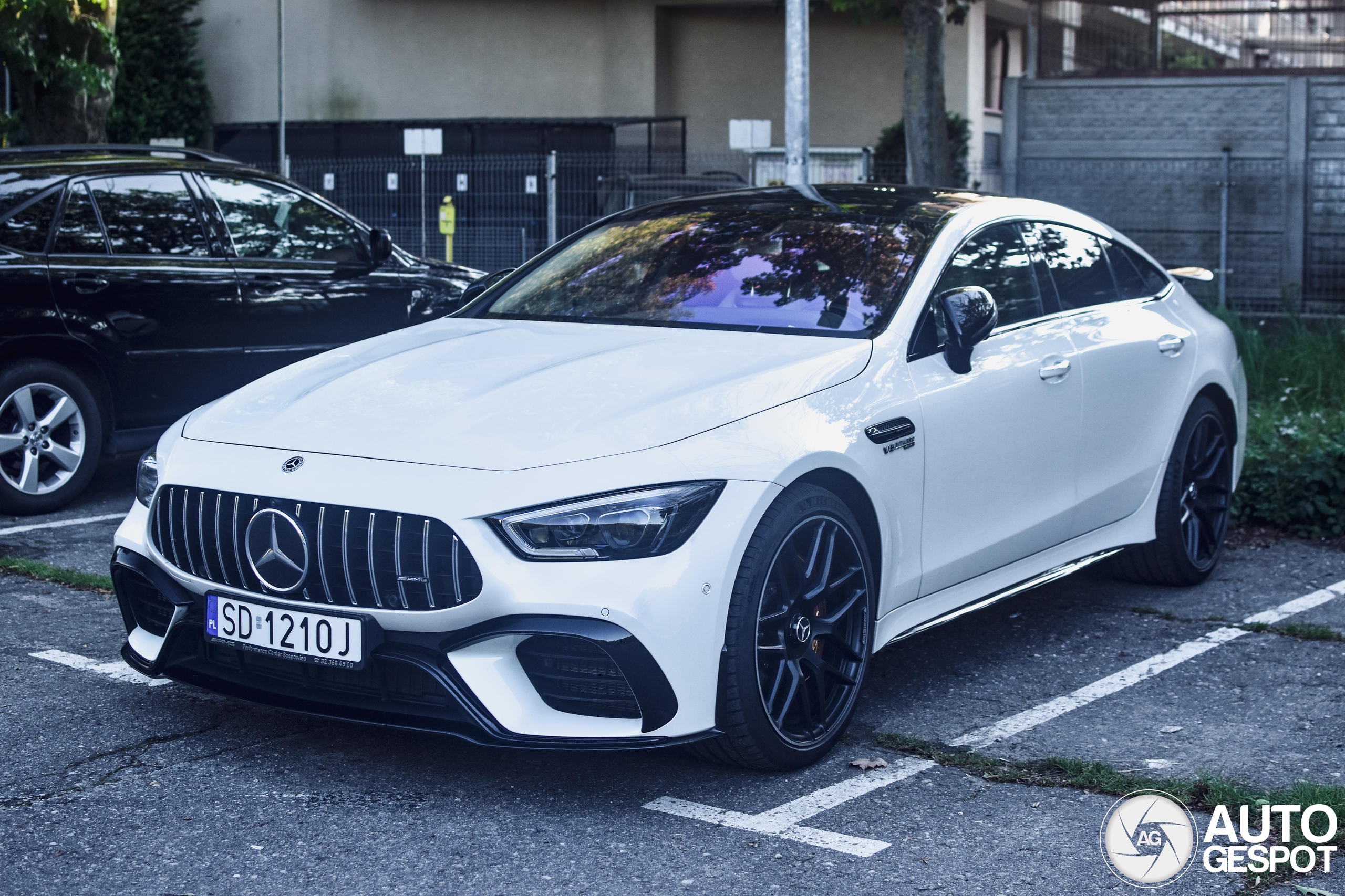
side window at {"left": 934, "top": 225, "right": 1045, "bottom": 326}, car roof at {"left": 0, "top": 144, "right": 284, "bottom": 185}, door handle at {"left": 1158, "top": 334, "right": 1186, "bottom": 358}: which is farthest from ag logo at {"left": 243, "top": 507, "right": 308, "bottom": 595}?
car roof at {"left": 0, "top": 144, "right": 284, "bottom": 185}

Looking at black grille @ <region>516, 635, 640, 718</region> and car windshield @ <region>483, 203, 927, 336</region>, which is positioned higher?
car windshield @ <region>483, 203, 927, 336</region>

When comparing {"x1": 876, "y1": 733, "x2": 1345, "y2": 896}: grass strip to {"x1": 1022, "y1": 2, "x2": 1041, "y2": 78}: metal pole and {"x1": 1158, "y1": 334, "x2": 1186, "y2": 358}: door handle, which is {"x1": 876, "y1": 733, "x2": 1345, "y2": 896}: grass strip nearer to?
{"x1": 1158, "y1": 334, "x2": 1186, "y2": 358}: door handle

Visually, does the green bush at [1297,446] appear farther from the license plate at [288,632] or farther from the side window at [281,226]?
the license plate at [288,632]

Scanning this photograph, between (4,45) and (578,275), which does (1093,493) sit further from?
(4,45)

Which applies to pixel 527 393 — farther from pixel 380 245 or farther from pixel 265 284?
pixel 265 284

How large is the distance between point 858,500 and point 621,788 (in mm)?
977

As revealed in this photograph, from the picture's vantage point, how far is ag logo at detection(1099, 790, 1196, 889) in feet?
11.2

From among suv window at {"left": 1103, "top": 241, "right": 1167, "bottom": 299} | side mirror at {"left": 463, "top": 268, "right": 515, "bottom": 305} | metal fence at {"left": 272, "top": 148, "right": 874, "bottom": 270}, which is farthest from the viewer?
metal fence at {"left": 272, "top": 148, "right": 874, "bottom": 270}

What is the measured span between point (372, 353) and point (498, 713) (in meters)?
1.51

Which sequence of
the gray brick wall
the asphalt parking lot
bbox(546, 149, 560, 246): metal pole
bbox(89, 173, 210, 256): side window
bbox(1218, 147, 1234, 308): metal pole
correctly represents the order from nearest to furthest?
the asphalt parking lot, bbox(89, 173, 210, 256): side window, bbox(1218, 147, 1234, 308): metal pole, the gray brick wall, bbox(546, 149, 560, 246): metal pole

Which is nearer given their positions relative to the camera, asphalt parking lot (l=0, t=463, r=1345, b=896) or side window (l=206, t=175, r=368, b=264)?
asphalt parking lot (l=0, t=463, r=1345, b=896)

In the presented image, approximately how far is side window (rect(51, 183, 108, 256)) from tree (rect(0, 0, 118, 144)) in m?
4.61

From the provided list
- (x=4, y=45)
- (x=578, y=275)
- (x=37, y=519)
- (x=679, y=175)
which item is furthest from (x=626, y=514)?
(x=679, y=175)

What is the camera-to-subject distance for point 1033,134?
63.3 feet
